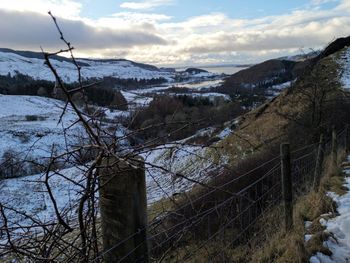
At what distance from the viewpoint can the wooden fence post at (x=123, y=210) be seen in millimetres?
2383

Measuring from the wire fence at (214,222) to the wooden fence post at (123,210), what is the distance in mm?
12

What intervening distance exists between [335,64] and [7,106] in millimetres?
93145

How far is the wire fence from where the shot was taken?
3054 millimetres

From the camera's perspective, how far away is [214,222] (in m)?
6.66

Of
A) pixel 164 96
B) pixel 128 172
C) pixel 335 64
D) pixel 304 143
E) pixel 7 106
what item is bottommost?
pixel 7 106

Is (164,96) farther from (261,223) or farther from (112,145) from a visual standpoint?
(261,223)

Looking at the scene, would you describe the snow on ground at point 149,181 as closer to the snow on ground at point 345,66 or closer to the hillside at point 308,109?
the hillside at point 308,109

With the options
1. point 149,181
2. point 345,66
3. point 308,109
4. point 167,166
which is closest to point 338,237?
point 149,181

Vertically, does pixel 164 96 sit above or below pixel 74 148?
above

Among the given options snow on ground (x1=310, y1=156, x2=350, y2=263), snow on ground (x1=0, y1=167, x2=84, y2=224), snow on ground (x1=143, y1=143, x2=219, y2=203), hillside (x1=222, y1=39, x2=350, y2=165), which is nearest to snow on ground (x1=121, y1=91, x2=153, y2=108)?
snow on ground (x1=143, y1=143, x2=219, y2=203)

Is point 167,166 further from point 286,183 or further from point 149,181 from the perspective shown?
point 286,183

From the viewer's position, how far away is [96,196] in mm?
2736

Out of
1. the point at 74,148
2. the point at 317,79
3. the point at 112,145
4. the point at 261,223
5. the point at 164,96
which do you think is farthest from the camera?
the point at 317,79

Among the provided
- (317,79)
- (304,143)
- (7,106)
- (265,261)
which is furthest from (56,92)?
(7,106)
